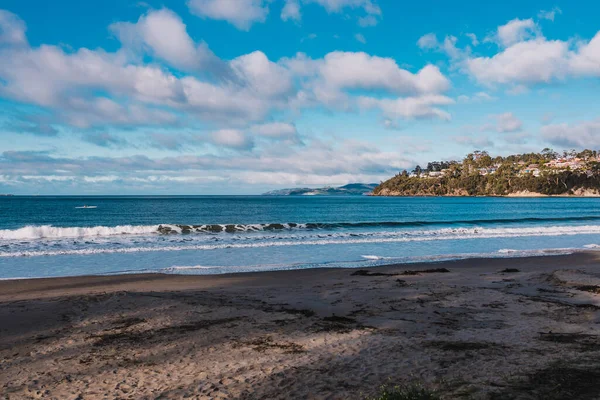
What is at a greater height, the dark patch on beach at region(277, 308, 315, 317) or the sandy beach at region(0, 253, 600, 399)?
the sandy beach at region(0, 253, 600, 399)

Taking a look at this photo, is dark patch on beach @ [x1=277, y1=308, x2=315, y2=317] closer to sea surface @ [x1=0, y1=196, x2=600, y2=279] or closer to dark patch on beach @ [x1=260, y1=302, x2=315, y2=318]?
dark patch on beach @ [x1=260, y1=302, x2=315, y2=318]

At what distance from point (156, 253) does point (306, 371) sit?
64.4ft

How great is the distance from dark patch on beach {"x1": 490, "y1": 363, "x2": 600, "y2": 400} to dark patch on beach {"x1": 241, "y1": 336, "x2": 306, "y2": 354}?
3.20 meters

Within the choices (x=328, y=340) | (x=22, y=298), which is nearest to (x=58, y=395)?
(x=328, y=340)

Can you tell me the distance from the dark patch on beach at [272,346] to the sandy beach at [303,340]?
35 mm

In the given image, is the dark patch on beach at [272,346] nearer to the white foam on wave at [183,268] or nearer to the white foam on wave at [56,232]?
the white foam on wave at [183,268]

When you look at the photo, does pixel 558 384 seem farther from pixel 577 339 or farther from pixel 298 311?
pixel 298 311

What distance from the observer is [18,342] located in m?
7.82

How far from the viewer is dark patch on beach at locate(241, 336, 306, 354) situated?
7.10 metres

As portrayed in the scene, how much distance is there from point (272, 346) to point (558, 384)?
4.37 metres

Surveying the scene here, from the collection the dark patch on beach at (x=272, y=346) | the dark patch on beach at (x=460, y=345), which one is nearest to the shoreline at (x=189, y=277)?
the dark patch on beach at (x=272, y=346)

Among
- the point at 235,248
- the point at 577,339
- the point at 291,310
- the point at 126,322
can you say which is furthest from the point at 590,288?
the point at 235,248

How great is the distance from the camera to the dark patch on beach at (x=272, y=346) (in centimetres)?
710

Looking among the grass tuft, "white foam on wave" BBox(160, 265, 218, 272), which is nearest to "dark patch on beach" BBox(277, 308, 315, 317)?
the grass tuft
